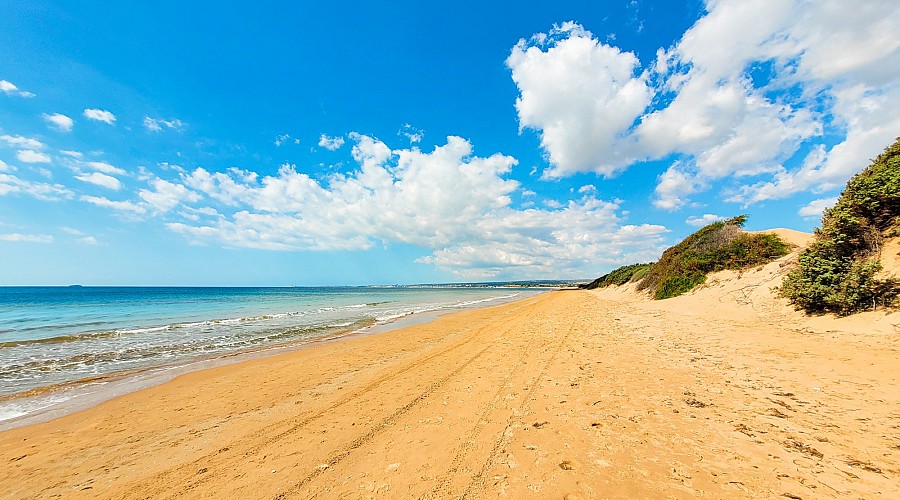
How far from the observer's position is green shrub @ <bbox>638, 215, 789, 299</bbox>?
64.7 feet

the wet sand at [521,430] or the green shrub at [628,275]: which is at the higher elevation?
the green shrub at [628,275]

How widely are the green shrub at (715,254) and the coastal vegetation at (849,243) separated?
323 inches

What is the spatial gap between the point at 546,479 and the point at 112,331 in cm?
2666

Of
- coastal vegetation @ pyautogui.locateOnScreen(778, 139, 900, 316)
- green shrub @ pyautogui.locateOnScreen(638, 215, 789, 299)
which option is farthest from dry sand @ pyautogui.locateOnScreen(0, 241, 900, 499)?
green shrub @ pyautogui.locateOnScreen(638, 215, 789, 299)

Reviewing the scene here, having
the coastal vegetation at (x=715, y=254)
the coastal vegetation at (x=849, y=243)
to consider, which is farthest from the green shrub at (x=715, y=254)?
the coastal vegetation at (x=849, y=243)

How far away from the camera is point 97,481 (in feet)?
15.2

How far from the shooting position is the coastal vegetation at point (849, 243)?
10344mm

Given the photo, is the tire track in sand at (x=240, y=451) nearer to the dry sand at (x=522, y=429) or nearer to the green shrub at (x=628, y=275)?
the dry sand at (x=522, y=429)

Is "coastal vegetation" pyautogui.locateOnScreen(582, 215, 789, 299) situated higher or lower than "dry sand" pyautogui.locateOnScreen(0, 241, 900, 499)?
higher

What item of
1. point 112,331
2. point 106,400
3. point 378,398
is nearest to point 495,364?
point 378,398

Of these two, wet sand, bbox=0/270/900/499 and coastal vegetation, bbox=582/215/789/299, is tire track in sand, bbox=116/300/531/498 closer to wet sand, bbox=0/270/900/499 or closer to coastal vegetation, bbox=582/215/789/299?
wet sand, bbox=0/270/900/499

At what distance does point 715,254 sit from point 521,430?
2377cm

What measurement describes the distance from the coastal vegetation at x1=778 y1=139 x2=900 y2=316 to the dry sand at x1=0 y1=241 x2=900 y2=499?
1.17m

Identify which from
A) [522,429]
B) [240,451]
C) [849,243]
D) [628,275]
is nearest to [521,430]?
[522,429]
